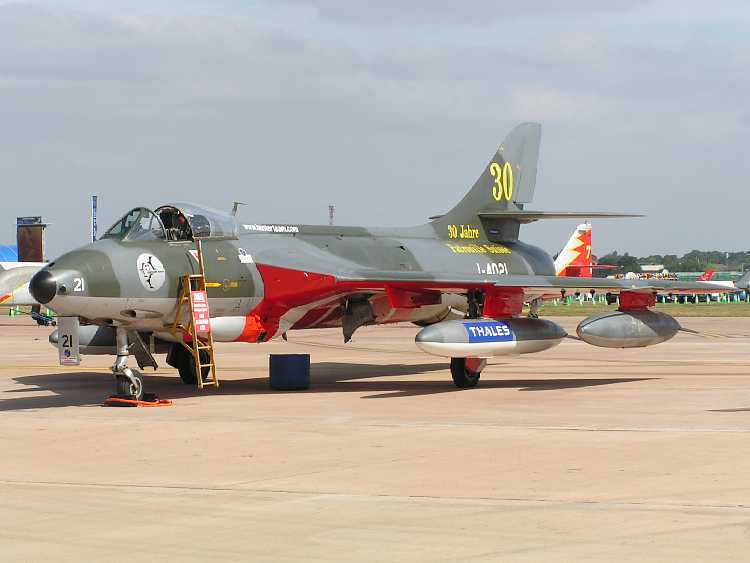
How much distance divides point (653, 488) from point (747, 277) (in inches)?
407

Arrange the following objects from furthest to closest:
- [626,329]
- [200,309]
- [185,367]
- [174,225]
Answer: [185,367]
[626,329]
[174,225]
[200,309]

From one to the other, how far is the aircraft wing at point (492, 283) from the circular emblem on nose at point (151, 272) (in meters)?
3.14

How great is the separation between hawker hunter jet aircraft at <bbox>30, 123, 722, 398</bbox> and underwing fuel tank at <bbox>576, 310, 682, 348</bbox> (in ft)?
0.08

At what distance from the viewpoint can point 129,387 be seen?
662 inches

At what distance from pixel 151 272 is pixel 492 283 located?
5.76m

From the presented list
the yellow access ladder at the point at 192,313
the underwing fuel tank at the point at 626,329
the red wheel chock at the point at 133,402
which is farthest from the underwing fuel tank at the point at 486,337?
the red wheel chock at the point at 133,402

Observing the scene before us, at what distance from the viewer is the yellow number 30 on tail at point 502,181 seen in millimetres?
23875

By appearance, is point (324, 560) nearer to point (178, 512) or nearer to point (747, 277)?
point (178, 512)

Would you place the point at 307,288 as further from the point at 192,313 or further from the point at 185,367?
the point at 185,367

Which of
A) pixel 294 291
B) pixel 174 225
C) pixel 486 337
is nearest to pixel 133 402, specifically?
pixel 174 225

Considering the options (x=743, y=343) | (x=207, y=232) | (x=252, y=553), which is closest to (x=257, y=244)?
(x=207, y=232)

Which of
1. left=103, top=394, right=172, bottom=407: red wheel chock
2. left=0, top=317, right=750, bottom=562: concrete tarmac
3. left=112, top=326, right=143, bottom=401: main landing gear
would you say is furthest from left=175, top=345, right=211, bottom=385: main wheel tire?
left=103, top=394, right=172, bottom=407: red wheel chock

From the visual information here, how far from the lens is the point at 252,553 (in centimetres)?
693

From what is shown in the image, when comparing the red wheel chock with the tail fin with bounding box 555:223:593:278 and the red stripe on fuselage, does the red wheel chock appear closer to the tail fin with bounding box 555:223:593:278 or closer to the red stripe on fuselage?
the red stripe on fuselage
